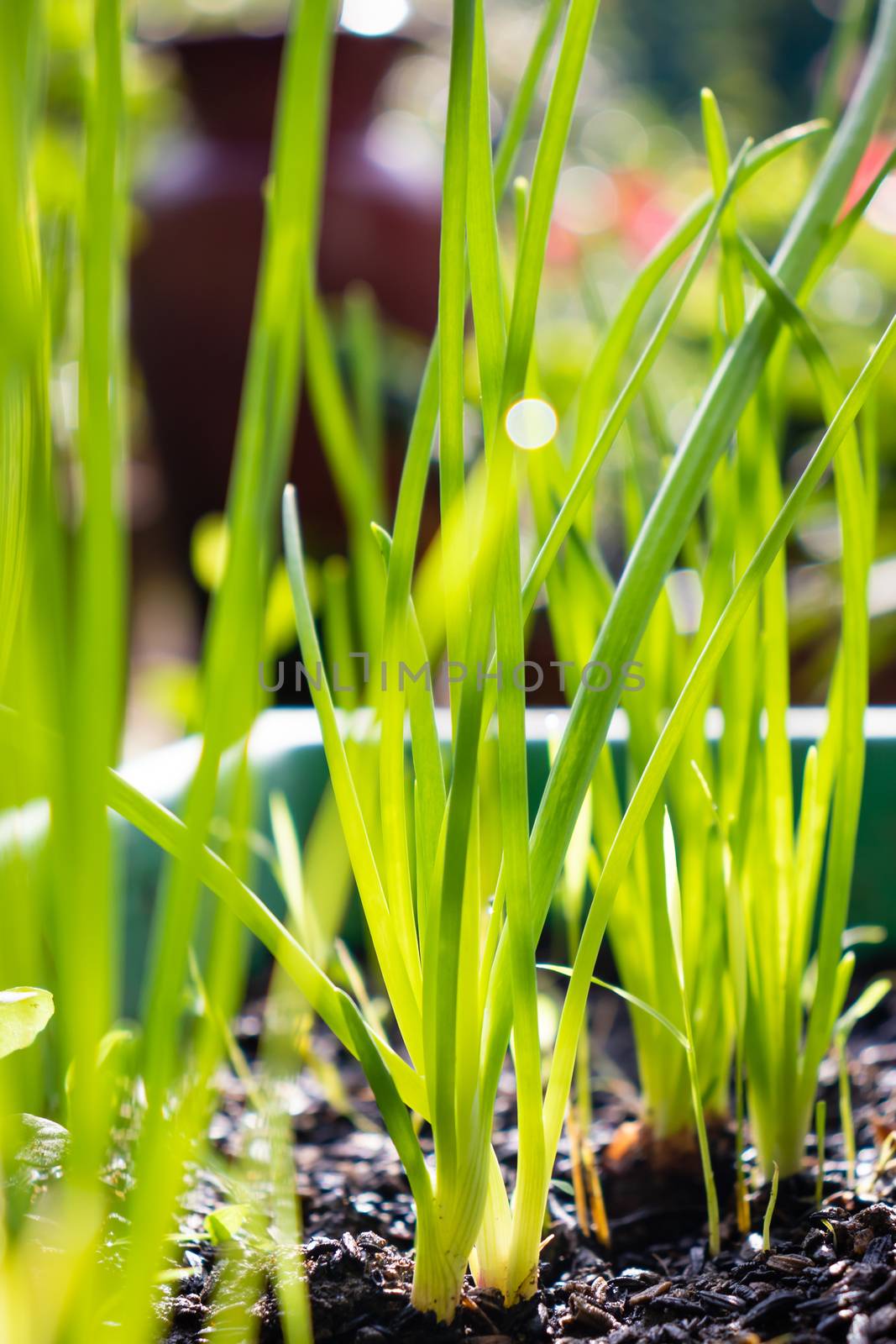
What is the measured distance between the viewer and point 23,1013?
0.25 metres

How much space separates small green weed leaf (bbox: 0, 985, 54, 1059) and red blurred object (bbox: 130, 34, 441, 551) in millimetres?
Answer: 1093

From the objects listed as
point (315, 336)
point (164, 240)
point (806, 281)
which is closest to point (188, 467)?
point (164, 240)

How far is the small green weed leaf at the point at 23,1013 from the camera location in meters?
0.25

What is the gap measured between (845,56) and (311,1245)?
473 mm

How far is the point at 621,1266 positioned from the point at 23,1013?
0.22 meters

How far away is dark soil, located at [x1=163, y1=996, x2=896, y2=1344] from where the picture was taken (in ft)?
0.92

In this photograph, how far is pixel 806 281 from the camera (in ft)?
1.10

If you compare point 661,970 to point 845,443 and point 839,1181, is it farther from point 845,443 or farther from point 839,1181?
point 845,443

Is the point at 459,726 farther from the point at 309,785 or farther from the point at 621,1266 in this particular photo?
the point at 309,785

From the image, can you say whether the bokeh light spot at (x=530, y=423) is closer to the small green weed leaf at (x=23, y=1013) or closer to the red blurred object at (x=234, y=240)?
the small green weed leaf at (x=23, y=1013)

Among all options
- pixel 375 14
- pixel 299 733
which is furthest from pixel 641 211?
pixel 299 733

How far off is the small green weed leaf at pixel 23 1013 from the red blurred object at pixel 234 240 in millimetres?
1093

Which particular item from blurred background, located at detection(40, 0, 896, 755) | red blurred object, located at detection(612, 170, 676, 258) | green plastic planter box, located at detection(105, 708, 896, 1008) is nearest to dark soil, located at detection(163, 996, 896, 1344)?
green plastic planter box, located at detection(105, 708, 896, 1008)

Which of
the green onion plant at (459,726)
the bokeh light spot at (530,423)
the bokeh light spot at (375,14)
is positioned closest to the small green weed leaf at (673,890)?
the green onion plant at (459,726)
